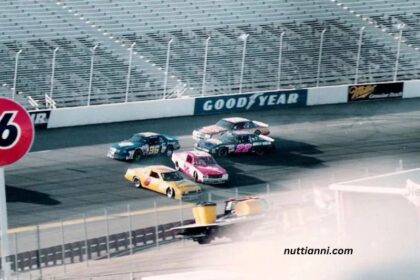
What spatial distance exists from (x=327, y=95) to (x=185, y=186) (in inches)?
613

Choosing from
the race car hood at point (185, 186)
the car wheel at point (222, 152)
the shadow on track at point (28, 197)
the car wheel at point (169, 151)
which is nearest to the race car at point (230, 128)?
the car wheel at point (222, 152)

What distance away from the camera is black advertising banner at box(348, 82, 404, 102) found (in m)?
47.1

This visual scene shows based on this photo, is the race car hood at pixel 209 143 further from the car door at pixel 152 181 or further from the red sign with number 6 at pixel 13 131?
the red sign with number 6 at pixel 13 131

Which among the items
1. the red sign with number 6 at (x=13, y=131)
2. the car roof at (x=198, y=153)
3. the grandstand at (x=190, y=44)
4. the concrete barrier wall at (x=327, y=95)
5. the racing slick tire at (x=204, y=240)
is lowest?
the racing slick tire at (x=204, y=240)

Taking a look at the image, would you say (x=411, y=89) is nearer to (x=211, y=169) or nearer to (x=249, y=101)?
(x=249, y=101)

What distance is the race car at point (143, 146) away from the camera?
122 feet

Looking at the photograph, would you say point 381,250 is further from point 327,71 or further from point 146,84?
point 327,71

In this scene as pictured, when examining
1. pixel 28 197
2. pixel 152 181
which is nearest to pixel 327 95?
pixel 152 181

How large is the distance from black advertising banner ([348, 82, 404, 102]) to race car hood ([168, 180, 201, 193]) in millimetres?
15870

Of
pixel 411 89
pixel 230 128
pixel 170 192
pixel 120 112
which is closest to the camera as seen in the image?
pixel 170 192

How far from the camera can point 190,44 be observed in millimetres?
49719

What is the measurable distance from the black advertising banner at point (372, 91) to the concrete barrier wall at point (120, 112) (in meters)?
7.76

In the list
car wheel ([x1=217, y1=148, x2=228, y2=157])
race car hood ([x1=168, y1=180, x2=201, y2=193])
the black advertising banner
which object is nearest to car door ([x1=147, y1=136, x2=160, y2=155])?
car wheel ([x1=217, y1=148, x2=228, y2=157])

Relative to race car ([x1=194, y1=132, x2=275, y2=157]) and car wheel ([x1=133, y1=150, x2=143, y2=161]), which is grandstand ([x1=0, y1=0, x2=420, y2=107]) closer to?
car wheel ([x1=133, y1=150, x2=143, y2=161])
